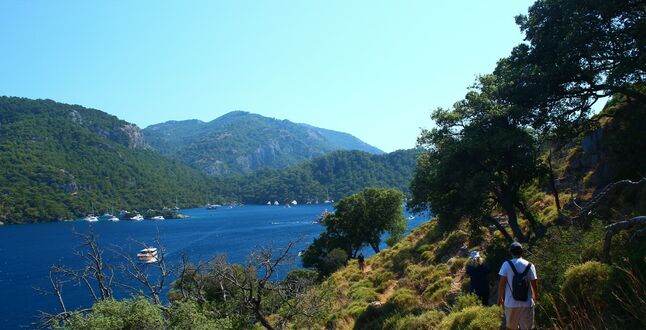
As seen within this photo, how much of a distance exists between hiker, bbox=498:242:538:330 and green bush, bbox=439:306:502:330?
201 cm

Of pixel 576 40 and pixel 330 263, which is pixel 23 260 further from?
pixel 576 40

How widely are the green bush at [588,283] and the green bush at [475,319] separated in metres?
1.78

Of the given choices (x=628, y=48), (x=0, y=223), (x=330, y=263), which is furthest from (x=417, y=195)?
(x=0, y=223)

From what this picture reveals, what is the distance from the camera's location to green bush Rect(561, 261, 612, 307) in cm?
772

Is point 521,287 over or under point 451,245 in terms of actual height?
over

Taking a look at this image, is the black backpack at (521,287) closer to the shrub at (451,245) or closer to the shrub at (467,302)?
the shrub at (467,302)

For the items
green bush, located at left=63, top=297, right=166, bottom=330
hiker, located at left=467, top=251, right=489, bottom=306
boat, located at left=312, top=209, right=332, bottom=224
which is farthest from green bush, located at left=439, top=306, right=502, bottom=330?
boat, located at left=312, top=209, right=332, bottom=224

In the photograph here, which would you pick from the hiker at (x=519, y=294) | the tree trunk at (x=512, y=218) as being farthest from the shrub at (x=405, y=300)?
the hiker at (x=519, y=294)

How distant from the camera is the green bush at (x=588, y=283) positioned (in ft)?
25.3

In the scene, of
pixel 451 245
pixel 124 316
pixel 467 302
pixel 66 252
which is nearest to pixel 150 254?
pixel 124 316

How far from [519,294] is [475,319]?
2902 millimetres

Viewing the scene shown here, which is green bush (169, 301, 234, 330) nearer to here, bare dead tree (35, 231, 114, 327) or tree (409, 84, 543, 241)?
bare dead tree (35, 231, 114, 327)

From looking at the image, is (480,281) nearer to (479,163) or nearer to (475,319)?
(475,319)

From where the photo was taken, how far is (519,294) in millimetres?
7523
